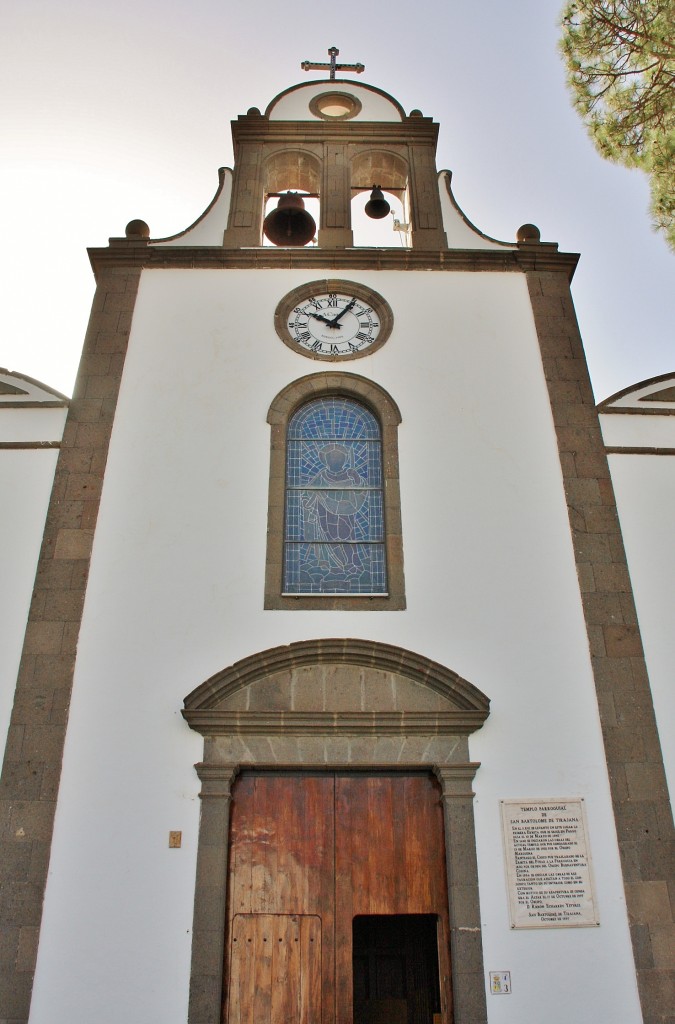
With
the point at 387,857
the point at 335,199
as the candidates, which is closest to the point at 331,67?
the point at 335,199

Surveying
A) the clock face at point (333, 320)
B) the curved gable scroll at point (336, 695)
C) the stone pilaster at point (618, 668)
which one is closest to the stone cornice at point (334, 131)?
the clock face at point (333, 320)

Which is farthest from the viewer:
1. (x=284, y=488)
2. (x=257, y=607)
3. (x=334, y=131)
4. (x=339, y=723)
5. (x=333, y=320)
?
(x=334, y=131)

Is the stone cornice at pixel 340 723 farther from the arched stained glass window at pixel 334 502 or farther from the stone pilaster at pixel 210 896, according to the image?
the arched stained glass window at pixel 334 502

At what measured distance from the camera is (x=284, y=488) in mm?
7176

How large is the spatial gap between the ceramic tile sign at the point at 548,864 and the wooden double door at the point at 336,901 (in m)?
0.49

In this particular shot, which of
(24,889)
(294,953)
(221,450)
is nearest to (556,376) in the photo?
(221,450)

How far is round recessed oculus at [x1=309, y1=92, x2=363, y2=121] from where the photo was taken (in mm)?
9633

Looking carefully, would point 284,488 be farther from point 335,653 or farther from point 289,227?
point 289,227

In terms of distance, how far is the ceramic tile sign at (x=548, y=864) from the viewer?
5.67m

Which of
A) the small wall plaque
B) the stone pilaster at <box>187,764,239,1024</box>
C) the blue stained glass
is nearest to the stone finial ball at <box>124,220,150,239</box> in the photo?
the blue stained glass

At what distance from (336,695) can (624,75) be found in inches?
249

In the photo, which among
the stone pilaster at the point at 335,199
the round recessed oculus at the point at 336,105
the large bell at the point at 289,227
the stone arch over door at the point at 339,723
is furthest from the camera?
the round recessed oculus at the point at 336,105

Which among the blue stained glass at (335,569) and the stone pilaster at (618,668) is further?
the blue stained glass at (335,569)

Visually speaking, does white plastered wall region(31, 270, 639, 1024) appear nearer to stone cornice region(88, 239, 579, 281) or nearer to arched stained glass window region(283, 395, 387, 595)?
stone cornice region(88, 239, 579, 281)
